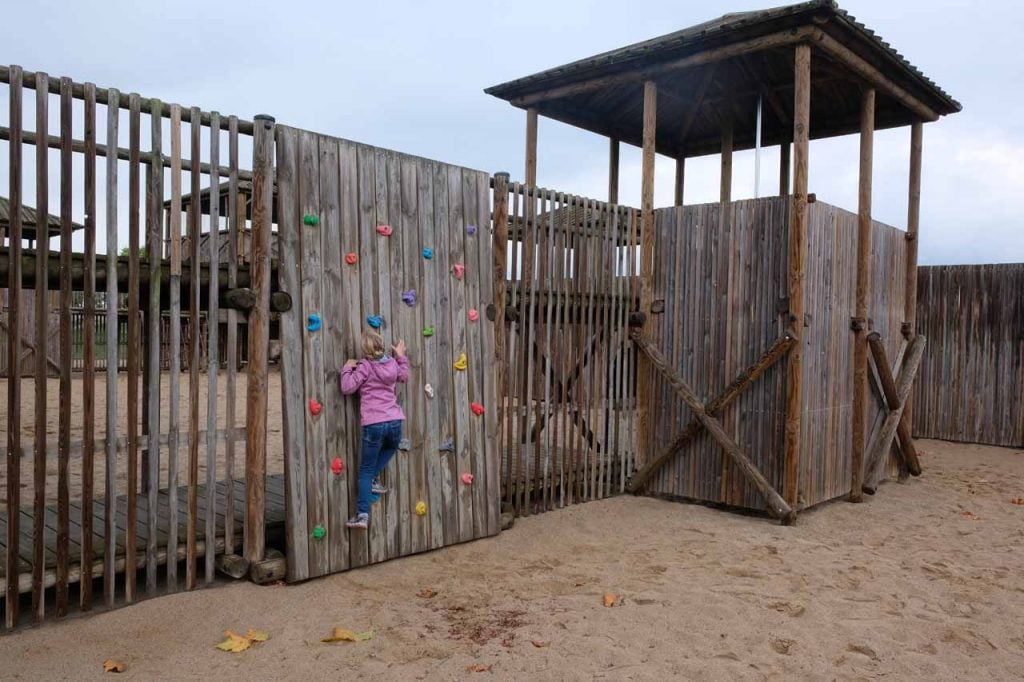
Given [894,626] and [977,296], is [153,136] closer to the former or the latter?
[894,626]

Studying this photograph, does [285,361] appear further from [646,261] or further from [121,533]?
[646,261]

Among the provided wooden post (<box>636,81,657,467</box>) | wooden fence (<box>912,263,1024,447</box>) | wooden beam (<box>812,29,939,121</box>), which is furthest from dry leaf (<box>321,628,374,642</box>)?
wooden fence (<box>912,263,1024,447</box>)

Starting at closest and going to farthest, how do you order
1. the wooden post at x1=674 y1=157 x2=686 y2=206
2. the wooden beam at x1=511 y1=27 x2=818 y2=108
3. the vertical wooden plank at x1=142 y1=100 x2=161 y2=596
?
the vertical wooden plank at x1=142 y1=100 x2=161 y2=596 < the wooden beam at x1=511 y1=27 x2=818 y2=108 < the wooden post at x1=674 y1=157 x2=686 y2=206

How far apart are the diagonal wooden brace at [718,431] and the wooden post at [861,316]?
1.71 metres

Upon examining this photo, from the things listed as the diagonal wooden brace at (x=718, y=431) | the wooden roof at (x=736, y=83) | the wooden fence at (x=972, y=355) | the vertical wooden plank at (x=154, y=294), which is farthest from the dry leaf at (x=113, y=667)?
the wooden fence at (x=972, y=355)

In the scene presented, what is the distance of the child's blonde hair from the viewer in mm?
5637

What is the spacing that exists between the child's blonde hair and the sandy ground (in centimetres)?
152

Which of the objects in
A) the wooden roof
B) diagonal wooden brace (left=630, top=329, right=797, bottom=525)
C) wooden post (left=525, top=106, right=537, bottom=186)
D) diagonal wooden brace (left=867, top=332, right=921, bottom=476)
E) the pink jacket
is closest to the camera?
the pink jacket

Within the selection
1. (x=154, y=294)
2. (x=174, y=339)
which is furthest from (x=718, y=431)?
(x=154, y=294)

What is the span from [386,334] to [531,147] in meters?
4.79

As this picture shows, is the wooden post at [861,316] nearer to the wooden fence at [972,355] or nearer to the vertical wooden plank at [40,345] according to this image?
the wooden fence at [972,355]

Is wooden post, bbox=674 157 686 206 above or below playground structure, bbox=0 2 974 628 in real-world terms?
above

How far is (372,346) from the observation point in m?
5.64

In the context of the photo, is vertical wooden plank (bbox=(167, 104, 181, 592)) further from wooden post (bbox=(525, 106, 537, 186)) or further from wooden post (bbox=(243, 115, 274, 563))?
wooden post (bbox=(525, 106, 537, 186))
